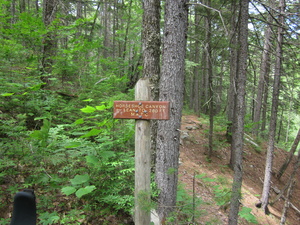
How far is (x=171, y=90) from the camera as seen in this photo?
388 cm

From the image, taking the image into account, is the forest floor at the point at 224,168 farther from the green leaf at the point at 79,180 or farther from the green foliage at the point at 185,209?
the green leaf at the point at 79,180

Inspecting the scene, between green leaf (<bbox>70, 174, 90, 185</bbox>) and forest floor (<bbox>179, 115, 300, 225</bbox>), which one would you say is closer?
green leaf (<bbox>70, 174, 90, 185</bbox>)

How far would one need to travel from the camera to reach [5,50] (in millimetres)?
5379

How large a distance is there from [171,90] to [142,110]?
153 cm

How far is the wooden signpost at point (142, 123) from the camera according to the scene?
97.4 inches

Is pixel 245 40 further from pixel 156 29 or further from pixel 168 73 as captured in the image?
pixel 156 29

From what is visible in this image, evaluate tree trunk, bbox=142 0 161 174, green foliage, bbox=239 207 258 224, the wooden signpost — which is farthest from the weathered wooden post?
green foliage, bbox=239 207 258 224

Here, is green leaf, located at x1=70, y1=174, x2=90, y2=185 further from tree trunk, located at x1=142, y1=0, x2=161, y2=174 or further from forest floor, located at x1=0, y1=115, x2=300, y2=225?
forest floor, located at x1=0, y1=115, x2=300, y2=225

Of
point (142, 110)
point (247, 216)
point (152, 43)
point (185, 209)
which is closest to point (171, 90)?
point (152, 43)

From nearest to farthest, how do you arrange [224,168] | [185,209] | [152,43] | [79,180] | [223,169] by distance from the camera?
[79,180], [185,209], [152,43], [223,169], [224,168]

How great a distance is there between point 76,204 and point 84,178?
981 millimetres

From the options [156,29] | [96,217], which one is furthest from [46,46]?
[96,217]

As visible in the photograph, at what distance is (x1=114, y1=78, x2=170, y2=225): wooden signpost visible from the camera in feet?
8.12

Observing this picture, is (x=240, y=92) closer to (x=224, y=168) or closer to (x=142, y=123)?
(x=142, y=123)
